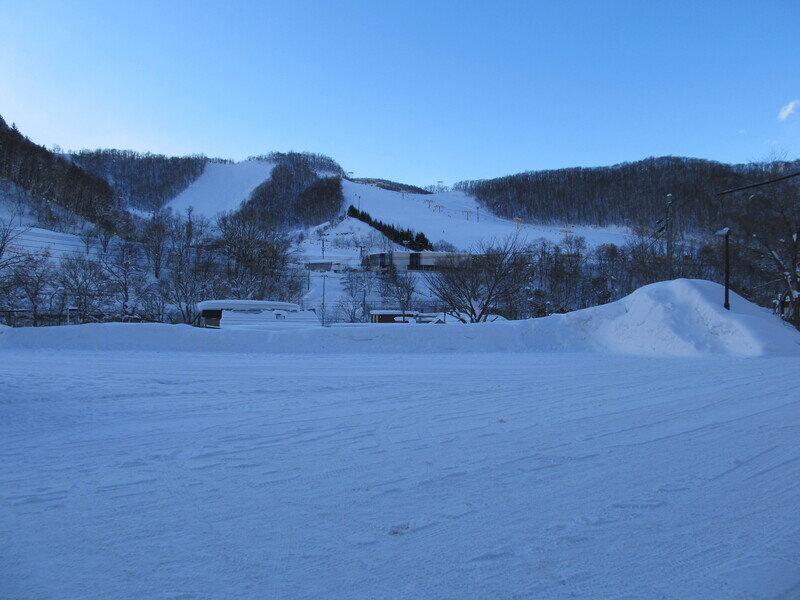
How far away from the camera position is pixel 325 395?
22.4 feet

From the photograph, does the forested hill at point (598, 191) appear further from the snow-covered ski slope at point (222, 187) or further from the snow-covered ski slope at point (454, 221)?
the snow-covered ski slope at point (222, 187)

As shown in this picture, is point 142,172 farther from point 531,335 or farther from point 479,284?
point 531,335

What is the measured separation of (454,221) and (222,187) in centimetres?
7057

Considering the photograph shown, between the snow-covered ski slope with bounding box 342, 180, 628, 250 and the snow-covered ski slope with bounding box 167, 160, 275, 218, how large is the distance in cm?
→ 2763

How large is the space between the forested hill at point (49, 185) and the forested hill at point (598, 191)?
106868 millimetres

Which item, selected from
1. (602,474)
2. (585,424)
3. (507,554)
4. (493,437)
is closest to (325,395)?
(493,437)

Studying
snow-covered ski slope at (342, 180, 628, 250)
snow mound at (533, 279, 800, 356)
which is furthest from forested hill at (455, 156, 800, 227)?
snow mound at (533, 279, 800, 356)

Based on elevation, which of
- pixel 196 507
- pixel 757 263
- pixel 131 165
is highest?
pixel 131 165

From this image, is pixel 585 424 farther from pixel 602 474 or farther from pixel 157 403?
pixel 157 403

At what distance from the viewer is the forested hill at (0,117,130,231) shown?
69606 mm

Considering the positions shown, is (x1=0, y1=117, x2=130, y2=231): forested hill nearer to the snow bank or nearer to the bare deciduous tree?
the bare deciduous tree

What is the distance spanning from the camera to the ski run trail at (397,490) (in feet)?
7.72

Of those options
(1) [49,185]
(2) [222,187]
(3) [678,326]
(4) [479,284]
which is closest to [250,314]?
(4) [479,284]

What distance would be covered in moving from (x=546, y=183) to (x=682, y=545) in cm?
16344
